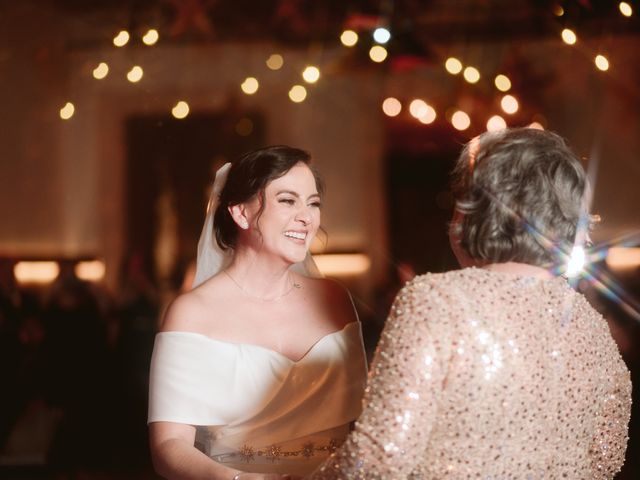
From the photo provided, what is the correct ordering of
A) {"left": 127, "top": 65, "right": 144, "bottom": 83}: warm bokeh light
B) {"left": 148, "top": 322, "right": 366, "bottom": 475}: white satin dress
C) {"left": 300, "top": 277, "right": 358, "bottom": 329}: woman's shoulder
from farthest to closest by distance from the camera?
1. {"left": 127, "top": 65, "right": 144, "bottom": 83}: warm bokeh light
2. {"left": 300, "top": 277, "right": 358, "bottom": 329}: woman's shoulder
3. {"left": 148, "top": 322, "right": 366, "bottom": 475}: white satin dress

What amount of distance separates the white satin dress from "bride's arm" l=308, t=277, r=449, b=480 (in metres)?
0.75

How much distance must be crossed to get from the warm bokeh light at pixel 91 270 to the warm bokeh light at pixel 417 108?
3074mm

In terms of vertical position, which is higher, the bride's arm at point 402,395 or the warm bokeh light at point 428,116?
the warm bokeh light at point 428,116

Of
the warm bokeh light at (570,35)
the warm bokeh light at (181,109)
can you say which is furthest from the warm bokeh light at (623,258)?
the warm bokeh light at (570,35)

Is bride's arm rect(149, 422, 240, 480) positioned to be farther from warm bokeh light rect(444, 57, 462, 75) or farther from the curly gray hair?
warm bokeh light rect(444, 57, 462, 75)

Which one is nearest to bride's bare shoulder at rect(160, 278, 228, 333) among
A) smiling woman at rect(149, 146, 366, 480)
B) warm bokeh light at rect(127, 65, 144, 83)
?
smiling woman at rect(149, 146, 366, 480)

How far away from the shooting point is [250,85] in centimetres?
748

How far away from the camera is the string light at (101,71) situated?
7141 mm

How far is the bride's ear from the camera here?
222 centimetres

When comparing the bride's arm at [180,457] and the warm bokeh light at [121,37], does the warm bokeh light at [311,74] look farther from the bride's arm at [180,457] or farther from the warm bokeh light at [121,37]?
the bride's arm at [180,457]

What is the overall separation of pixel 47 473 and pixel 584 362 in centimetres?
456

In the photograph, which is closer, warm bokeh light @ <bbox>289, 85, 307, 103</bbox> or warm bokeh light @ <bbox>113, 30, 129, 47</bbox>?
warm bokeh light @ <bbox>113, 30, 129, 47</bbox>

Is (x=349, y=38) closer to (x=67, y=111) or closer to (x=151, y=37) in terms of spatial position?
(x=151, y=37)

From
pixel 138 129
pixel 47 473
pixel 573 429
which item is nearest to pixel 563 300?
pixel 573 429
